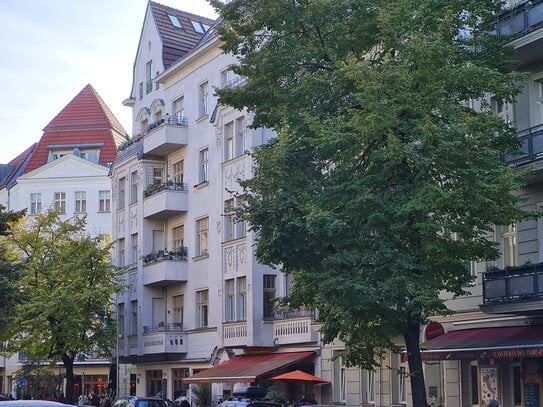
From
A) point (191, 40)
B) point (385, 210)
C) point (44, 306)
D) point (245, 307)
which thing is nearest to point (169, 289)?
point (44, 306)

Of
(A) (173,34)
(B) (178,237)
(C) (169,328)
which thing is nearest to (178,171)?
(B) (178,237)

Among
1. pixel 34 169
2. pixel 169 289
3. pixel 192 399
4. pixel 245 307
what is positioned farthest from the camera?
pixel 34 169

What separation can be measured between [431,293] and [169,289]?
29759 millimetres

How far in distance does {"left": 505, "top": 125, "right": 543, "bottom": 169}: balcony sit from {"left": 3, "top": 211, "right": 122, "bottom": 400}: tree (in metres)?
27.1

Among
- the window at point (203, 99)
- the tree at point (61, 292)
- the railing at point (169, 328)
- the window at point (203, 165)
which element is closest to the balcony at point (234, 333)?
the railing at point (169, 328)

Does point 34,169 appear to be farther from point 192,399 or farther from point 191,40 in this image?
point 192,399

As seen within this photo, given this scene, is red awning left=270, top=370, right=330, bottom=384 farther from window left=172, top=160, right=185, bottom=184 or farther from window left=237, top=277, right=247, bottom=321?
window left=172, top=160, right=185, bottom=184

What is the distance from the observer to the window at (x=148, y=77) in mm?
56062

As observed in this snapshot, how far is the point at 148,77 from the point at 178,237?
10.2 metres

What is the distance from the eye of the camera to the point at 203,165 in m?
48.5

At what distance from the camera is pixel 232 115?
45.1 meters

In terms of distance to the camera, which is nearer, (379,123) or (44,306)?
(379,123)

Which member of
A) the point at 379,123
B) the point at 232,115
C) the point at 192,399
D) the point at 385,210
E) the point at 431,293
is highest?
the point at 232,115

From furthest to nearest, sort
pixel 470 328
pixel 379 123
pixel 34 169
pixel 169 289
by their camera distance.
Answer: pixel 34 169 → pixel 169 289 → pixel 470 328 → pixel 379 123
